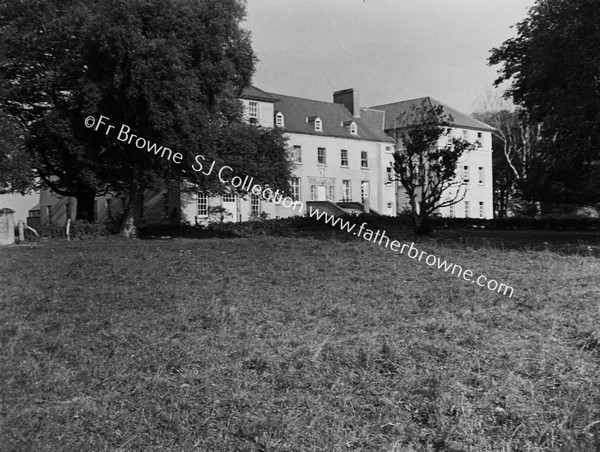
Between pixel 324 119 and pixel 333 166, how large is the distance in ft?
16.2

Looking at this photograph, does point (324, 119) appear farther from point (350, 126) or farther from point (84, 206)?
point (84, 206)

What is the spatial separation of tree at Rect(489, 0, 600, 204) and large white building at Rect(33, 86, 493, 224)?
74.7ft

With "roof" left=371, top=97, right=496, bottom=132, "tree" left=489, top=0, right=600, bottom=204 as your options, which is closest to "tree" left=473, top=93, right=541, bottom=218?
"roof" left=371, top=97, right=496, bottom=132

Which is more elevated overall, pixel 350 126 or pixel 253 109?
pixel 253 109

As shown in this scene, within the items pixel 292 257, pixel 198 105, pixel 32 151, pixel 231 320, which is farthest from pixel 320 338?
pixel 32 151

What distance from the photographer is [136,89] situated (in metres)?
24.2

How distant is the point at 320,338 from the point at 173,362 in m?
1.70

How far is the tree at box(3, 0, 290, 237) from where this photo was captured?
79.9 ft

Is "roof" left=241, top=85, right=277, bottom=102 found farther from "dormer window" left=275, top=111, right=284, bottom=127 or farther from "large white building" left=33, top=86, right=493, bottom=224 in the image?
"dormer window" left=275, top=111, right=284, bottom=127

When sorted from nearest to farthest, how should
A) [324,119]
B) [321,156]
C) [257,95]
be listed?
[257,95] → [321,156] → [324,119]

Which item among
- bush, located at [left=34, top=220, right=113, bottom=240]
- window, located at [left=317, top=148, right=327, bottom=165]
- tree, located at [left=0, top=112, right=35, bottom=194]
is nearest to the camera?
tree, located at [left=0, top=112, right=35, bottom=194]

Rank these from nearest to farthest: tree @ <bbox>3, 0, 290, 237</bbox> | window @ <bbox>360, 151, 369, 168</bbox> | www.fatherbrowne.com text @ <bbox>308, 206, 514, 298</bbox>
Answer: www.fatherbrowne.com text @ <bbox>308, 206, 514, 298</bbox> → tree @ <bbox>3, 0, 290, 237</bbox> → window @ <bbox>360, 151, 369, 168</bbox>

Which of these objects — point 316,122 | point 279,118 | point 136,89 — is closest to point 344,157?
point 316,122

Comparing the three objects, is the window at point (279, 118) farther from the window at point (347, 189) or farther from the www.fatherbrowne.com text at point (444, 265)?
the www.fatherbrowne.com text at point (444, 265)
